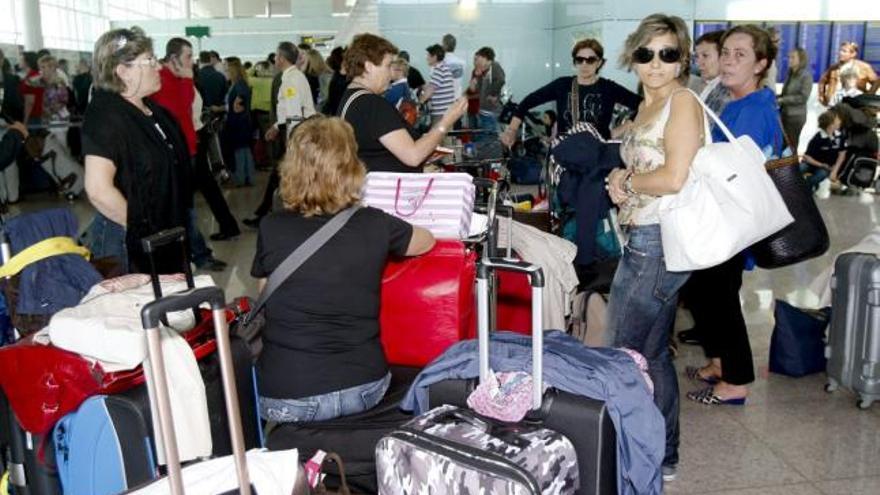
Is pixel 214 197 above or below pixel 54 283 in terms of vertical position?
below

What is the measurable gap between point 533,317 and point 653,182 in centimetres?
87

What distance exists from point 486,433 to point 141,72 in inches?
81.4

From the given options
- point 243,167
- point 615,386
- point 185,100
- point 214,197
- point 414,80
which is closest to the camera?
point 615,386

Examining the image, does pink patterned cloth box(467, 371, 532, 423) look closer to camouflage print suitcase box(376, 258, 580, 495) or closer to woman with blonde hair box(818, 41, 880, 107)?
camouflage print suitcase box(376, 258, 580, 495)

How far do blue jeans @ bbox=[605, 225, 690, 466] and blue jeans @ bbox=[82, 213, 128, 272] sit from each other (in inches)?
76.2

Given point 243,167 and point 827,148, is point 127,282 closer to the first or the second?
point 243,167

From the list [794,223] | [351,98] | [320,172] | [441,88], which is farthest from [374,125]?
[441,88]

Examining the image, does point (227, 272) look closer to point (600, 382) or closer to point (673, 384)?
point (673, 384)

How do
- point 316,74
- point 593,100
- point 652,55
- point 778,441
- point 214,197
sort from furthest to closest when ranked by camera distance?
1. point 316,74
2. point 214,197
3. point 593,100
4. point 778,441
5. point 652,55

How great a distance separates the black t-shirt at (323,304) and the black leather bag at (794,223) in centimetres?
155

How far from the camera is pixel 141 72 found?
322 centimetres

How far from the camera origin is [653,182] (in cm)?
267

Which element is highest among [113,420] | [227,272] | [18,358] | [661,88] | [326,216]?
[661,88]

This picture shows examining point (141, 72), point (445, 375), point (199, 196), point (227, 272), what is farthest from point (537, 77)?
point (445, 375)
